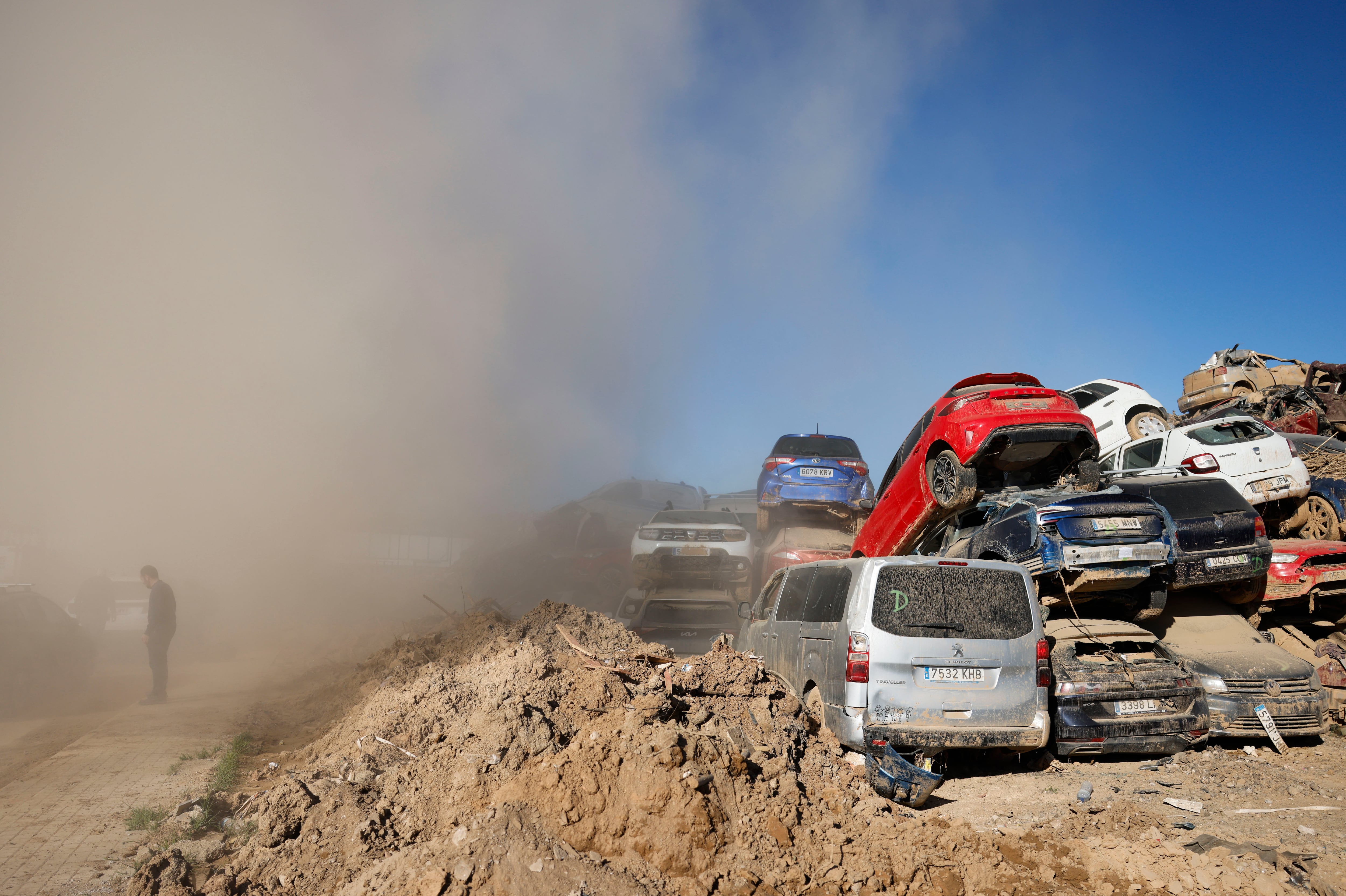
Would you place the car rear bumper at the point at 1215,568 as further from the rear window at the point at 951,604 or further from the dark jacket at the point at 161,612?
the dark jacket at the point at 161,612

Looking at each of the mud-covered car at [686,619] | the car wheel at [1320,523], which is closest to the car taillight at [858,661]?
the mud-covered car at [686,619]

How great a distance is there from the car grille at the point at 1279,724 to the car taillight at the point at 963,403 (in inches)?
138

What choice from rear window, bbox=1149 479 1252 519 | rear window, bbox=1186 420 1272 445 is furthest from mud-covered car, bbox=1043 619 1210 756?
rear window, bbox=1186 420 1272 445

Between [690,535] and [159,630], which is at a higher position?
[690,535]

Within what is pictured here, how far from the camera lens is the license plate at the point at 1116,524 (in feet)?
20.4

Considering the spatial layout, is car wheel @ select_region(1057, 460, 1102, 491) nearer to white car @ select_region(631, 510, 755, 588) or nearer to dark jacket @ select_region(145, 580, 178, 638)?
white car @ select_region(631, 510, 755, 588)

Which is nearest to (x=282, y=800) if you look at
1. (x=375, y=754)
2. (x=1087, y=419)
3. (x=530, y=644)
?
(x=375, y=754)

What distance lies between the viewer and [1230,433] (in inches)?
375

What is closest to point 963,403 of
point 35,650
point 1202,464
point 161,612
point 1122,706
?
point 1122,706

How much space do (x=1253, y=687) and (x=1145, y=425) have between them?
6684mm

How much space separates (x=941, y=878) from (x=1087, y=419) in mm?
5006

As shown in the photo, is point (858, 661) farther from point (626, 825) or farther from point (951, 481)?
point (951, 481)

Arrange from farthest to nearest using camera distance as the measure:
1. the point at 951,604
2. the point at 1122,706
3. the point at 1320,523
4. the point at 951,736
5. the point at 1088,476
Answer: the point at 1320,523
the point at 1088,476
the point at 1122,706
the point at 951,604
the point at 951,736

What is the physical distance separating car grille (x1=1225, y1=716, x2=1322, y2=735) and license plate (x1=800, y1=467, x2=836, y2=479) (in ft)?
19.0
